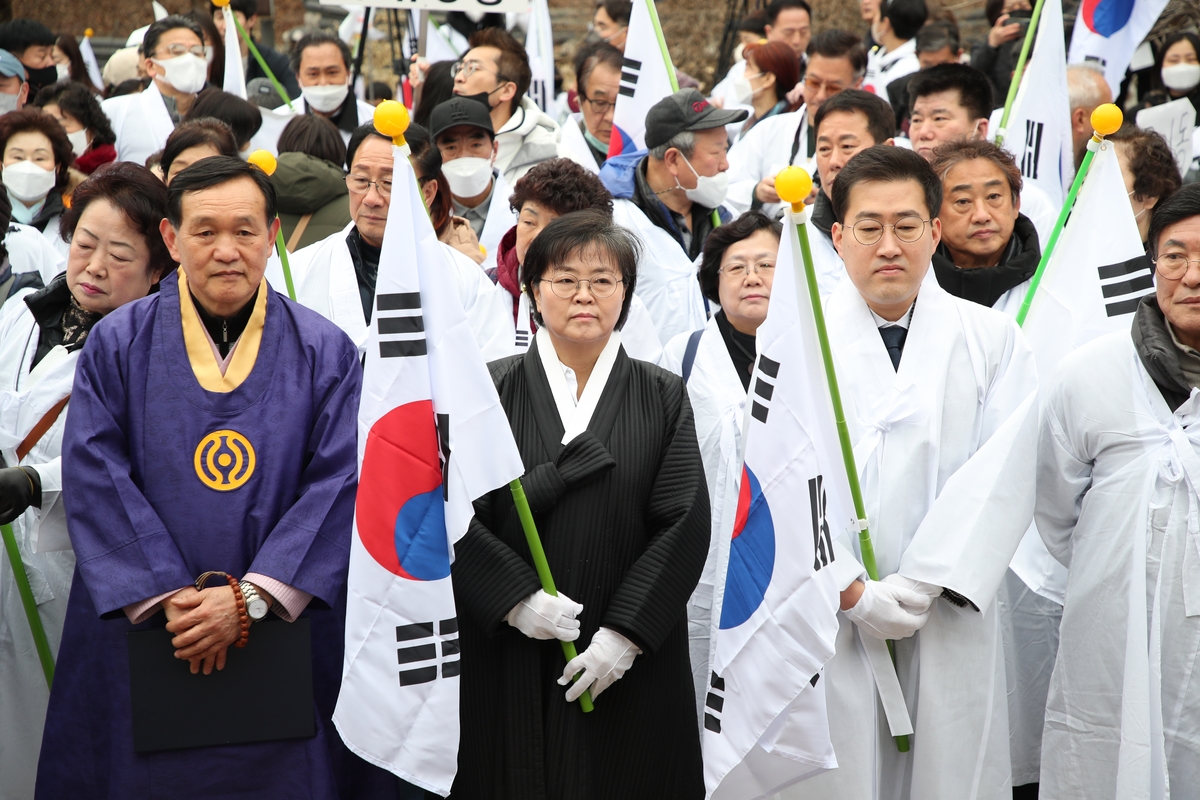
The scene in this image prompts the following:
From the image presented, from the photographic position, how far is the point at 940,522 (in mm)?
3451

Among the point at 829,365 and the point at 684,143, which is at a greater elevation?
the point at 684,143

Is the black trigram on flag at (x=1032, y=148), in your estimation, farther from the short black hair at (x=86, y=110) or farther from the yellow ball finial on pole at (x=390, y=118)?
the short black hair at (x=86, y=110)

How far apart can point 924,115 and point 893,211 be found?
2337 millimetres

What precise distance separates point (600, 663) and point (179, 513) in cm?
118

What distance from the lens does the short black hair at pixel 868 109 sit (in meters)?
5.07

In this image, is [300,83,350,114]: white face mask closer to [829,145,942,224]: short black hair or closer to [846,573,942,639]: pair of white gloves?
[829,145,942,224]: short black hair

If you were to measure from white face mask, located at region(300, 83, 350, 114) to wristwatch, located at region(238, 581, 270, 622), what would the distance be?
4.81 metres

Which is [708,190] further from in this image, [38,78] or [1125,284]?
[38,78]

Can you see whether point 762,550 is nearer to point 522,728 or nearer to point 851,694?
point 851,694

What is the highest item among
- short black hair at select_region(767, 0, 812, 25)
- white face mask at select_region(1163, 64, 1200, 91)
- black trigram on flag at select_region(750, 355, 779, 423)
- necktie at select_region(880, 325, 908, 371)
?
short black hair at select_region(767, 0, 812, 25)

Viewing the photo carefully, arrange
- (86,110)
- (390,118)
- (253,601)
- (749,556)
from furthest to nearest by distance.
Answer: (86,110) → (749,556) → (253,601) → (390,118)

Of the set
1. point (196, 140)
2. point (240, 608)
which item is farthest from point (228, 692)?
Result: point (196, 140)

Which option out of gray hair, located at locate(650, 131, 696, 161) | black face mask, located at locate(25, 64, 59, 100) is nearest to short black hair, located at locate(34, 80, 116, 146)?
black face mask, located at locate(25, 64, 59, 100)

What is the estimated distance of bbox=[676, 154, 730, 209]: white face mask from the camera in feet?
16.9
